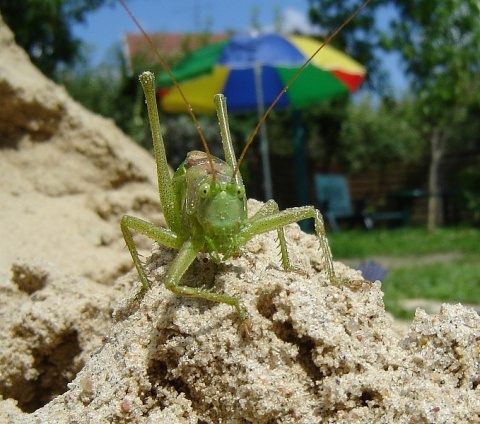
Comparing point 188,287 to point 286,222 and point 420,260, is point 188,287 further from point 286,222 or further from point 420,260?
point 420,260

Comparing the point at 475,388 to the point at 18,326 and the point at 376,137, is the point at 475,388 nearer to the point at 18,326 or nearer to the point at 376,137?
the point at 18,326

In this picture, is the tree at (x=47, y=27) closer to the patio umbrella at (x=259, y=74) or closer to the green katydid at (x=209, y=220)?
the patio umbrella at (x=259, y=74)

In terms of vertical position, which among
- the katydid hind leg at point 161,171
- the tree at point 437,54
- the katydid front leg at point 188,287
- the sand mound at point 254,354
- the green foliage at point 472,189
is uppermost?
the katydid hind leg at point 161,171

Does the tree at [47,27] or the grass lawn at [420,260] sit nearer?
the grass lawn at [420,260]

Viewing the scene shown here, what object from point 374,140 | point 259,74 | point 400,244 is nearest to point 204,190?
point 259,74

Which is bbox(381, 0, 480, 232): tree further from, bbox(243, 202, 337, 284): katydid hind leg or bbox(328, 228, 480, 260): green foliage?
bbox(243, 202, 337, 284): katydid hind leg

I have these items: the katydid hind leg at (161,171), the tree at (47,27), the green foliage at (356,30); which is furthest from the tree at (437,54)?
the katydid hind leg at (161,171)

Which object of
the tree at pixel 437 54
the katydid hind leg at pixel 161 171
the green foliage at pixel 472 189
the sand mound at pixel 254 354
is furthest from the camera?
the green foliage at pixel 472 189

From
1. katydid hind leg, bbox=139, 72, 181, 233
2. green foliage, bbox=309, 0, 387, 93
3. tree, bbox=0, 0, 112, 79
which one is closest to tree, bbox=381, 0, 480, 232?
green foliage, bbox=309, 0, 387, 93
